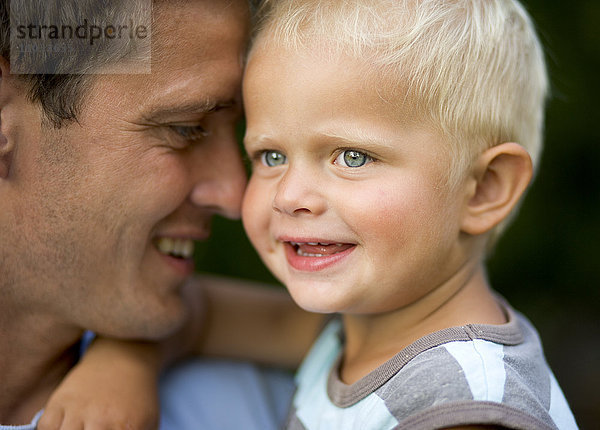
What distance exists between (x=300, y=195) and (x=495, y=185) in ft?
1.80

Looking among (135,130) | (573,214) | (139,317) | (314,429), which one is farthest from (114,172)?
(573,214)

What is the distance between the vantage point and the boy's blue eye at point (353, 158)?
1.80 meters

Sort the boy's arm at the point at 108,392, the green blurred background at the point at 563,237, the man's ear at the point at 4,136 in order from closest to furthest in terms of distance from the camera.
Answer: the man's ear at the point at 4,136, the boy's arm at the point at 108,392, the green blurred background at the point at 563,237

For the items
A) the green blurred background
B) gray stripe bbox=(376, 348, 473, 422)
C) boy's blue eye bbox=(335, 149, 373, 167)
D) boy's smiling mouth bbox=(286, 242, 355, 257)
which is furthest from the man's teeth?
the green blurred background

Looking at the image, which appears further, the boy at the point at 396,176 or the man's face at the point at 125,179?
the man's face at the point at 125,179

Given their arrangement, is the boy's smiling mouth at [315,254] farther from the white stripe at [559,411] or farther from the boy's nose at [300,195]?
the white stripe at [559,411]

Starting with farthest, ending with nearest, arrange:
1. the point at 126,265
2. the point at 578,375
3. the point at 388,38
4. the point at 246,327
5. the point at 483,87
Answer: the point at 578,375 < the point at 246,327 < the point at 126,265 < the point at 483,87 < the point at 388,38

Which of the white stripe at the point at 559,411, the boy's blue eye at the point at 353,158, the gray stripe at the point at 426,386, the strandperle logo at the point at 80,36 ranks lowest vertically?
the white stripe at the point at 559,411

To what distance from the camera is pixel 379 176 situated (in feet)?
5.83

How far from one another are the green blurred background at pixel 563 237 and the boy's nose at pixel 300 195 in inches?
91.3

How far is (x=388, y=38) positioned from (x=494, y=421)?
0.94 m

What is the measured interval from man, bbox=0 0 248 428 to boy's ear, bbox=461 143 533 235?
70 centimetres

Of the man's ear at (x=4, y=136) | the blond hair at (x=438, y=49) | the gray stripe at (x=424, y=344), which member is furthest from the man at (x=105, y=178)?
the gray stripe at (x=424, y=344)

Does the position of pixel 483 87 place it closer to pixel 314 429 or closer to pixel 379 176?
pixel 379 176
